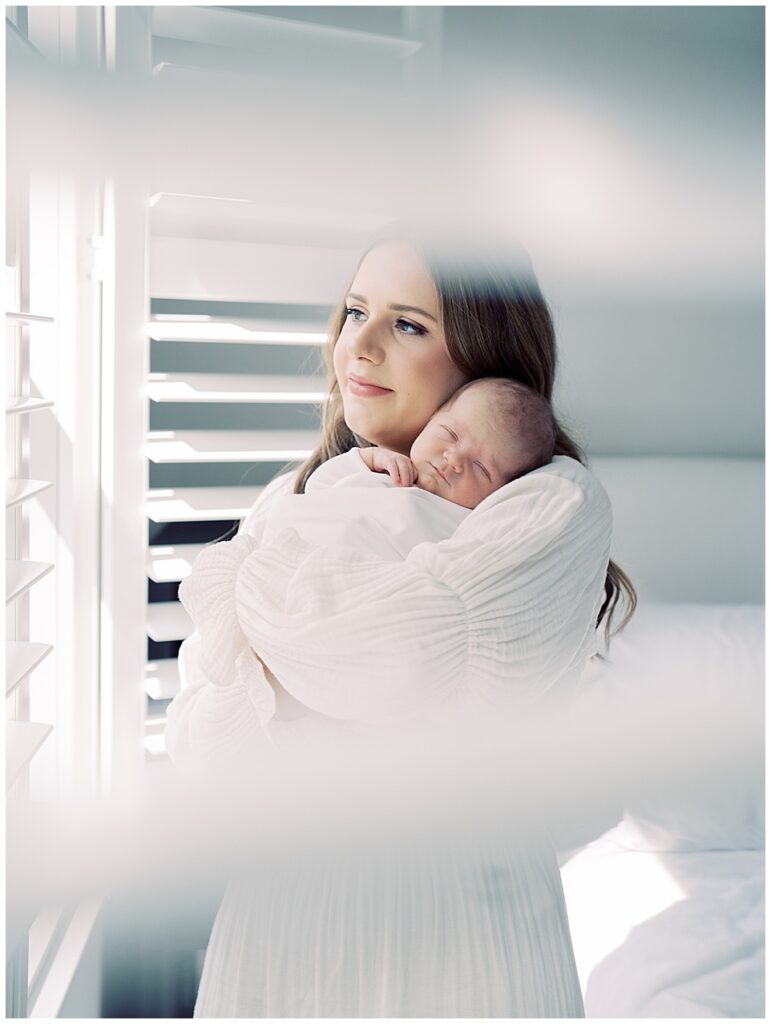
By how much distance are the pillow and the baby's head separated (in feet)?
0.54

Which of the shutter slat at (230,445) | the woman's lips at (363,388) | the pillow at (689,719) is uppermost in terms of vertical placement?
the woman's lips at (363,388)

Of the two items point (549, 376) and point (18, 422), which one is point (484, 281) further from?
point (18, 422)

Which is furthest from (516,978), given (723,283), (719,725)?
(723,283)

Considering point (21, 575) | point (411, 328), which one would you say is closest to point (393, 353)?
point (411, 328)

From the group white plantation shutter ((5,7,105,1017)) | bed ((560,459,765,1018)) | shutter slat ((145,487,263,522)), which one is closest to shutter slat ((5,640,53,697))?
white plantation shutter ((5,7,105,1017))

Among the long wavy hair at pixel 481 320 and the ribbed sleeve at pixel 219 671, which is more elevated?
the long wavy hair at pixel 481 320

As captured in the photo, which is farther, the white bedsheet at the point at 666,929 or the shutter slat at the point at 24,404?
the white bedsheet at the point at 666,929

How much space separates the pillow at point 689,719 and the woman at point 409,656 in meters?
0.07

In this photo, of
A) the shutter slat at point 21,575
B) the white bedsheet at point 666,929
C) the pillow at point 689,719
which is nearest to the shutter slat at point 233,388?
the shutter slat at point 21,575

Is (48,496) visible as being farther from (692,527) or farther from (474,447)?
(692,527)

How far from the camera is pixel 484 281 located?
1.81ft

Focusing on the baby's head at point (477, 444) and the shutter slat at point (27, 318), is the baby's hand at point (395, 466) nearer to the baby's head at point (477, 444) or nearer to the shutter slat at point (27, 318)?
the baby's head at point (477, 444)

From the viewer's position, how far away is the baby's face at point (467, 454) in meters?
0.49

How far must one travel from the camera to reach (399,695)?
0.50 metres
